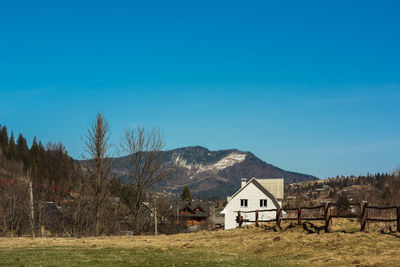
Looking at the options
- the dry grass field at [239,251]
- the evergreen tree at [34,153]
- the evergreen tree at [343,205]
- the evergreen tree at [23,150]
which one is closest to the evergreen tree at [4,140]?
the evergreen tree at [23,150]

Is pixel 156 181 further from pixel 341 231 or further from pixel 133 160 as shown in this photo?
pixel 341 231

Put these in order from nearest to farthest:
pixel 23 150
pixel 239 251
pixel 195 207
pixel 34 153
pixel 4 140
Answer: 1. pixel 239 251
2. pixel 195 207
3. pixel 34 153
4. pixel 23 150
5. pixel 4 140

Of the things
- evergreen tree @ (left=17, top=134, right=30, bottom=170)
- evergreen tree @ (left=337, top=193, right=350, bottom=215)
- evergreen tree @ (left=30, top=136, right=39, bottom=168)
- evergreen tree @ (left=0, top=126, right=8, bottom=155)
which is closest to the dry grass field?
evergreen tree @ (left=337, top=193, right=350, bottom=215)

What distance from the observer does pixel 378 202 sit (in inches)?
1989

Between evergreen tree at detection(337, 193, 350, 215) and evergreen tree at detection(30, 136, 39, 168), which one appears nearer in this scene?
evergreen tree at detection(337, 193, 350, 215)

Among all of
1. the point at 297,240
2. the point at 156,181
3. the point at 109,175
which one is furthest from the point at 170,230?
the point at 297,240

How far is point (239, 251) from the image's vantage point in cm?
2372

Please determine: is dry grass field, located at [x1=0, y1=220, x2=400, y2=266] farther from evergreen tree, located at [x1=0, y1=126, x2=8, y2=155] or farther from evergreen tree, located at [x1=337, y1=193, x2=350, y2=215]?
evergreen tree, located at [x1=0, y1=126, x2=8, y2=155]

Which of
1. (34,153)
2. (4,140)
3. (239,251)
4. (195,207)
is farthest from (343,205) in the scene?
(4,140)

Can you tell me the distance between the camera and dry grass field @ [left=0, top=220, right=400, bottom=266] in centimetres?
1850

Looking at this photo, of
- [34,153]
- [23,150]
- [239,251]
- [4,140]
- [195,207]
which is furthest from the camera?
[4,140]

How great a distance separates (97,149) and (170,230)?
107 feet

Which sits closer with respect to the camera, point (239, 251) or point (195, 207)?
point (239, 251)

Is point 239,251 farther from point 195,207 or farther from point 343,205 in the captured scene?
point 195,207
